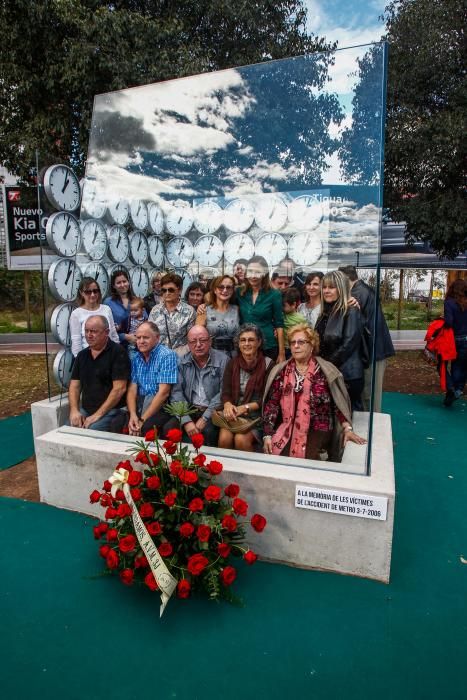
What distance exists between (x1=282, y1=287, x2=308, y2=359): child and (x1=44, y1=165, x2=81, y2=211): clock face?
2.09 metres

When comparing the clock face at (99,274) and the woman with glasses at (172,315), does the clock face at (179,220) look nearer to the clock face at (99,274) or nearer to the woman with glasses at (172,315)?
the woman with glasses at (172,315)

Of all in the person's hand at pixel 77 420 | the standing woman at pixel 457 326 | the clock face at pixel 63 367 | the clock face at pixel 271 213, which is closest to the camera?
the person's hand at pixel 77 420

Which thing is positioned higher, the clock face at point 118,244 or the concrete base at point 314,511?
the clock face at point 118,244

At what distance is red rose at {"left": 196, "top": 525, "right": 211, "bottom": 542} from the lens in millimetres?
2068

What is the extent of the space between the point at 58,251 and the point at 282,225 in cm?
190

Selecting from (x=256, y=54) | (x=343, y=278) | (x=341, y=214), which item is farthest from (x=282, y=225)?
(x=256, y=54)

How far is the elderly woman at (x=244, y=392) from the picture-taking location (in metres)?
2.98

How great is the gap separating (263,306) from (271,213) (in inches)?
34.6

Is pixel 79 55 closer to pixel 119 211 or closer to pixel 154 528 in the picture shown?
pixel 119 211

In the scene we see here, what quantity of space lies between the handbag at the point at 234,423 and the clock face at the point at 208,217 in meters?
2.01

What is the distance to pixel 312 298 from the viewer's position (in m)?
3.36

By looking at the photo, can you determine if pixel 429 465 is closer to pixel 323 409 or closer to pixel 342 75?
pixel 323 409

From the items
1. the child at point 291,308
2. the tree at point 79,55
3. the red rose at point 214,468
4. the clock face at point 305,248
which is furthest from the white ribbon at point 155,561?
Result: the tree at point 79,55

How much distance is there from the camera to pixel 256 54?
7.89 m
